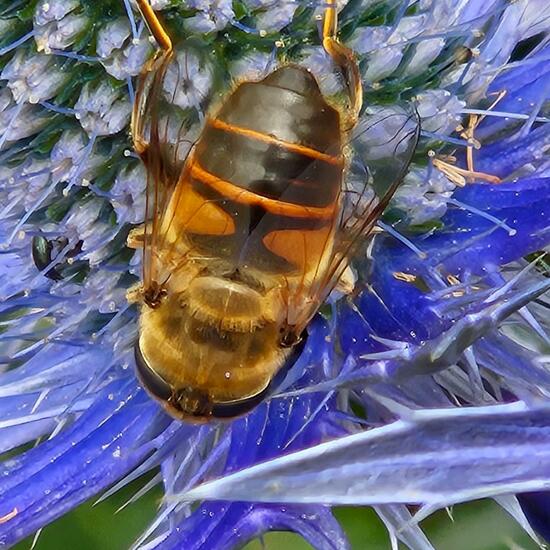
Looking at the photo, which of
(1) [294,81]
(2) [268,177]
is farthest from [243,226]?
(1) [294,81]

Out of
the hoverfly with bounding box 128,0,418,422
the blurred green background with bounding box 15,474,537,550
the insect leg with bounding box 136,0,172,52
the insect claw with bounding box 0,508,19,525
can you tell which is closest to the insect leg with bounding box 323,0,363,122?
the hoverfly with bounding box 128,0,418,422

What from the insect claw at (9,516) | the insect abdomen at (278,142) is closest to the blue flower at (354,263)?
the insect claw at (9,516)

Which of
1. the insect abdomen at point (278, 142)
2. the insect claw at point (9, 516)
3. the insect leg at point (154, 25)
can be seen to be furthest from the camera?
the insect claw at point (9, 516)

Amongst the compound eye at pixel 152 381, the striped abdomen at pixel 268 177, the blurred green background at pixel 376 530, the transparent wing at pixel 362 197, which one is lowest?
the blurred green background at pixel 376 530

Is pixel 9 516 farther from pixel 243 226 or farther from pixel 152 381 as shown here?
pixel 243 226

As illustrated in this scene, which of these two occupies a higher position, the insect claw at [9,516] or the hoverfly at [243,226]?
the hoverfly at [243,226]

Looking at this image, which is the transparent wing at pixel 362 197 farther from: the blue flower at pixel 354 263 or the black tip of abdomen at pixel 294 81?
the black tip of abdomen at pixel 294 81

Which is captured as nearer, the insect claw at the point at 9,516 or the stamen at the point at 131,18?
the stamen at the point at 131,18
